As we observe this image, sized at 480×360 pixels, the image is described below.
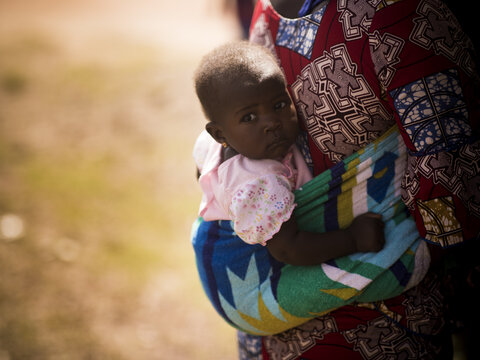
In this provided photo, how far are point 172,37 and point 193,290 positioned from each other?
6.14 metres

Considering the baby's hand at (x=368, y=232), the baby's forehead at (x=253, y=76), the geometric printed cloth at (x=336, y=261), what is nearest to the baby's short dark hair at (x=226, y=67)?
the baby's forehead at (x=253, y=76)

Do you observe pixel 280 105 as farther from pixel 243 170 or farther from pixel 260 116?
pixel 243 170

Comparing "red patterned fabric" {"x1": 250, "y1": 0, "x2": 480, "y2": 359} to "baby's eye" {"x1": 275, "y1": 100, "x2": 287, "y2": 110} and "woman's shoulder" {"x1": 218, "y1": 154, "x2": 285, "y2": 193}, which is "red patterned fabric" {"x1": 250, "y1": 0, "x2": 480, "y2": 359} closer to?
"baby's eye" {"x1": 275, "y1": 100, "x2": 287, "y2": 110}

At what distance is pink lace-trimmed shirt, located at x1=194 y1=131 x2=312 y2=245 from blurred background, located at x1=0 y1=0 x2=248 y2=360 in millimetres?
2109

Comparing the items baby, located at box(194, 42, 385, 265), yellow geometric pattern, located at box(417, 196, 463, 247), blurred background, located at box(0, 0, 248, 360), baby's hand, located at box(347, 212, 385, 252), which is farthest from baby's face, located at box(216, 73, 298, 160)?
blurred background, located at box(0, 0, 248, 360)

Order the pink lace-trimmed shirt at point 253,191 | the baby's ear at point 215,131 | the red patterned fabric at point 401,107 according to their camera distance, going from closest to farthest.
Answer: the red patterned fabric at point 401,107 → the pink lace-trimmed shirt at point 253,191 → the baby's ear at point 215,131

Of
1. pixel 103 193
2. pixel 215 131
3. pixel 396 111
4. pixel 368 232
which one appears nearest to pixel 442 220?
pixel 368 232

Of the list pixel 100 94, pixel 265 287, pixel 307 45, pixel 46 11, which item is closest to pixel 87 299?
pixel 265 287

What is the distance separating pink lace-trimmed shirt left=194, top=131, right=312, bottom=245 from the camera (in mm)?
1320

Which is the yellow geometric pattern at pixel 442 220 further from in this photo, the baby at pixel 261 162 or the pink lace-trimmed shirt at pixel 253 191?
the pink lace-trimmed shirt at pixel 253 191

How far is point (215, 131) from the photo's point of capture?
1.49 meters

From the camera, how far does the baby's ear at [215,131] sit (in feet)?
4.84

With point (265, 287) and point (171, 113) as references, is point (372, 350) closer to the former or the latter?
point (265, 287)

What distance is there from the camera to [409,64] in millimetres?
1130
